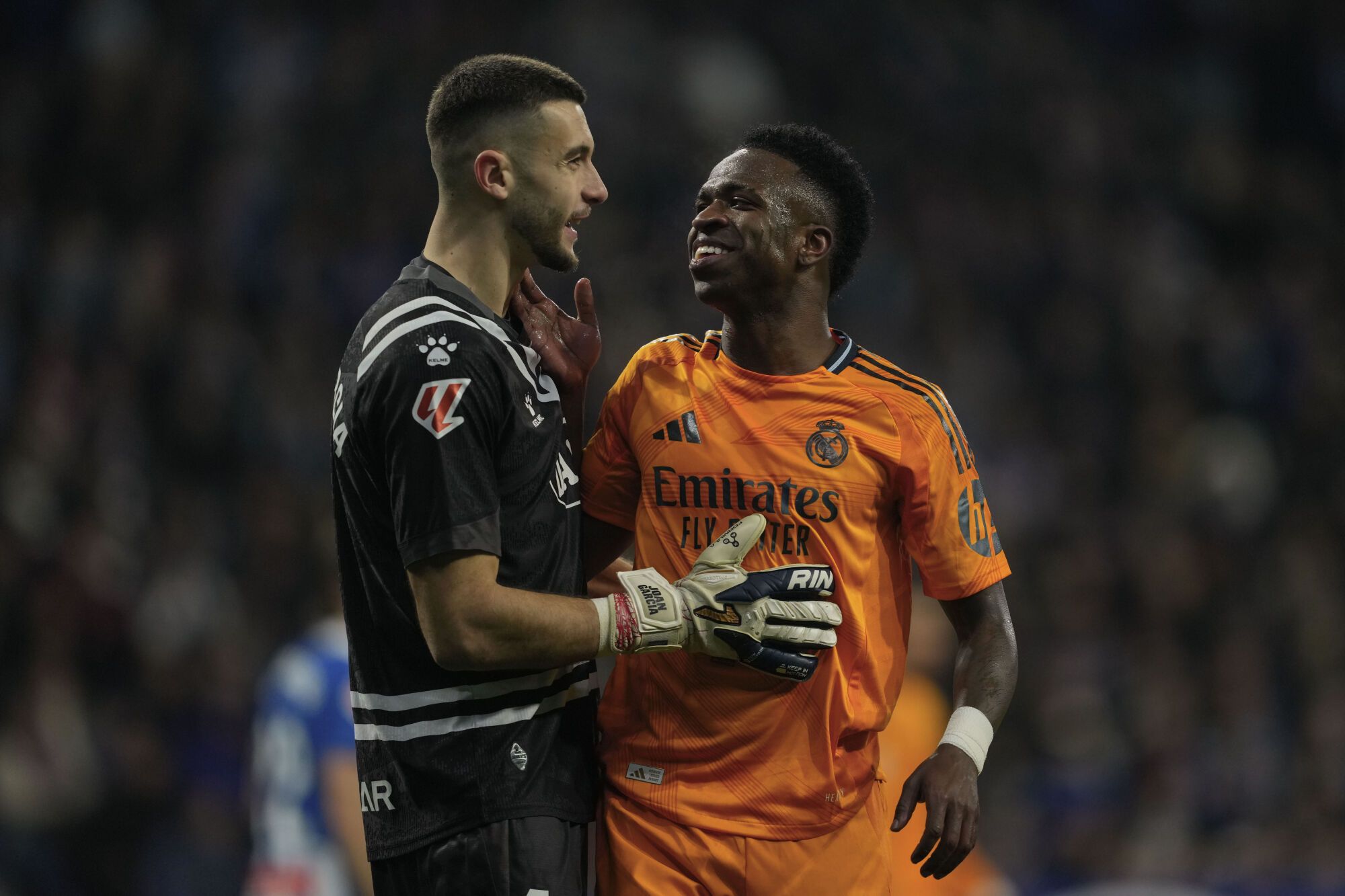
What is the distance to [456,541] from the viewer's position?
3072 mm

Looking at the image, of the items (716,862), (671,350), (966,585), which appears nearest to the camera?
(716,862)

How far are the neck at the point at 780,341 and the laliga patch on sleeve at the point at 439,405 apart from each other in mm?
918

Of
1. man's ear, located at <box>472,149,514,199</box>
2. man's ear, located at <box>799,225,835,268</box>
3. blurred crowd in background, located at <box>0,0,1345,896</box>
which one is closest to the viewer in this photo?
man's ear, located at <box>472,149,514,199</box>

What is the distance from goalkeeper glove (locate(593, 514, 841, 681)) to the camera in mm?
3281

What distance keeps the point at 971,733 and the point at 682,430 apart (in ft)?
3.37

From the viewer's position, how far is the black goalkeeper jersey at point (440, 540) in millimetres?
3129

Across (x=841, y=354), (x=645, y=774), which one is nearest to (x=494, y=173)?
(x=841, y=354)

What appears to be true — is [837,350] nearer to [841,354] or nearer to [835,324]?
[841,354]

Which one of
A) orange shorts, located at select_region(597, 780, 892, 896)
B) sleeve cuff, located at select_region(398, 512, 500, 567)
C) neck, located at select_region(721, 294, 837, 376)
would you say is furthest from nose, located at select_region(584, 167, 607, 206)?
orange shorts, located at select_region(597, 780, 892, 896)

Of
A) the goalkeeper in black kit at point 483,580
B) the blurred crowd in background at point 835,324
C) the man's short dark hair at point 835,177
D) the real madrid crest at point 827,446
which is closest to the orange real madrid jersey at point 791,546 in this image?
the real madrid crest at point 827,446

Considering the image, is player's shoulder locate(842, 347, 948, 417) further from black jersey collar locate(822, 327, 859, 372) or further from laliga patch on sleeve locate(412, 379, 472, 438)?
laliga patch on sleeve locate(412, 379, 472, 438)

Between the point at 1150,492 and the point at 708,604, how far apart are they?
6.92 meters

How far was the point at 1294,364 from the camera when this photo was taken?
10266 mm

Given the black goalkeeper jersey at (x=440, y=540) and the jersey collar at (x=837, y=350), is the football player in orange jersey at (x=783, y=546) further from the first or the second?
the black goalkeeper jersey at (x=440, y=540)
